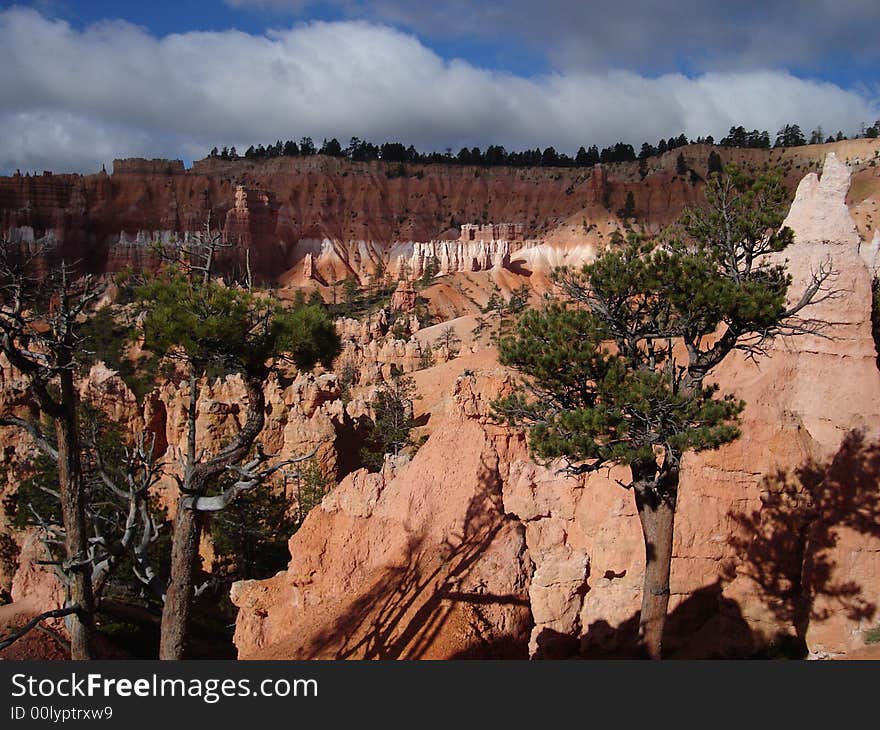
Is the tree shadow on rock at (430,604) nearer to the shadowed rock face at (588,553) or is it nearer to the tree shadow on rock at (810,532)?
the shadowed rock face at (588,553)

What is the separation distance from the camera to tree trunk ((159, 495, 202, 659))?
7.42 metres

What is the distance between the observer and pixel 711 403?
302 inches

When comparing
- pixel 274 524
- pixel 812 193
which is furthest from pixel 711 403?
pixel 274 524

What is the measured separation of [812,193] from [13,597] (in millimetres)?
19473

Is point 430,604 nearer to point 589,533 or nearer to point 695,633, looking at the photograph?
point 589,533

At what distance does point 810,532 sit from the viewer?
948cm

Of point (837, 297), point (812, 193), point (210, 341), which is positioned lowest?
point (210, 341)

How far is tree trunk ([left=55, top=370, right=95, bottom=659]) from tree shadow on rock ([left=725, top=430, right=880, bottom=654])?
356 inches

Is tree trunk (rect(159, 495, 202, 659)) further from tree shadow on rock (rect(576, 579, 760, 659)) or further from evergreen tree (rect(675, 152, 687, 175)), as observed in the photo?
evergreen tree (rect(675, 152, 687, 175))

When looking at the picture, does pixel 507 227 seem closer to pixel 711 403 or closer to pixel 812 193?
pixel 812 193

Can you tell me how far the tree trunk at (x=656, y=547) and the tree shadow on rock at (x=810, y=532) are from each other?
8.83ft

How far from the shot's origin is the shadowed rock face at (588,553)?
9305 mm

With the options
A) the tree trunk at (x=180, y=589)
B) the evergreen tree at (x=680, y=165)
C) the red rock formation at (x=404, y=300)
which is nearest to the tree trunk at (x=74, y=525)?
the tree trunk at (x=180, y=589)

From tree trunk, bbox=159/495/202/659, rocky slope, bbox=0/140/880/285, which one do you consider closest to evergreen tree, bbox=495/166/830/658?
tree trunk, bbox=159/495/202/659
